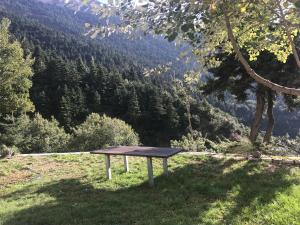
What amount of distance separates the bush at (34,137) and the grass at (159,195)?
19.7m

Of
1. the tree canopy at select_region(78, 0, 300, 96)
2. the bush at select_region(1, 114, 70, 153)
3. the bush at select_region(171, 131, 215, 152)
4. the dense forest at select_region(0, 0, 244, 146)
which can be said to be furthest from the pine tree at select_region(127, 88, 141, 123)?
the tree canopy at select_region(78, 0, 300, 96)

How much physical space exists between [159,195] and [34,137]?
35732mm

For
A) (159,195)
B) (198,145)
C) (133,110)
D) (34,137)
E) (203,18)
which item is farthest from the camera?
(133,110)

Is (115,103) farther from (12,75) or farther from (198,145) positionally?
(12,75)

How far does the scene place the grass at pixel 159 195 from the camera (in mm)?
6441

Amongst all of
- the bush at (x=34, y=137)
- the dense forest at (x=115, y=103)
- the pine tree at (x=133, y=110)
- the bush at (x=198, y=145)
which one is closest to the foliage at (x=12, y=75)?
the bush at (x=34, y=137)

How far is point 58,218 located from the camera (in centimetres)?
663

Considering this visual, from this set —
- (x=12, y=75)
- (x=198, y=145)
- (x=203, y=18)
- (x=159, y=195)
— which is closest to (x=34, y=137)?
(x=12, y=75)

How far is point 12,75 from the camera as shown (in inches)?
790

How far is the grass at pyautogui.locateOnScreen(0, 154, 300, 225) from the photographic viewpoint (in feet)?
21.1

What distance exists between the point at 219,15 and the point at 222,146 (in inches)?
328

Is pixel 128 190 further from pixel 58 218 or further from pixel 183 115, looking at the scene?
pixel 183 115

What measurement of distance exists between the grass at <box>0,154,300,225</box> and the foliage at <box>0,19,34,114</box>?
9.43 metres

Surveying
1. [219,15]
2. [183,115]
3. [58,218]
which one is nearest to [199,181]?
[58,218]
